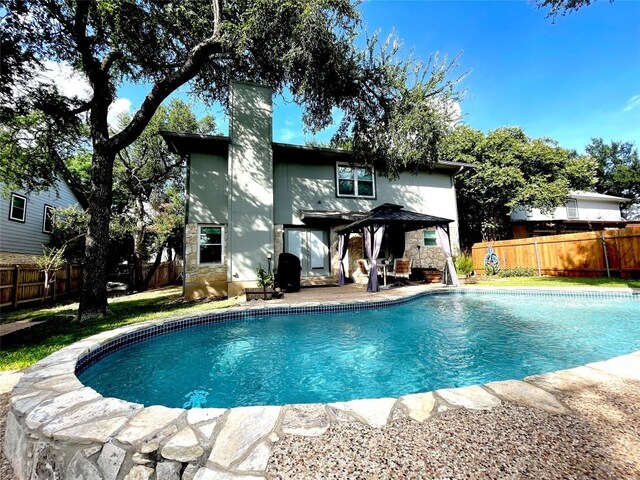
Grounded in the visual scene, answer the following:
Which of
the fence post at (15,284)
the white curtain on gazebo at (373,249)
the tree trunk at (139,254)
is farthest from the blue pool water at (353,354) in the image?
the tree trunk at (139,254)

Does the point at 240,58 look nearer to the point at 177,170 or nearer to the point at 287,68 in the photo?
the point at 287,68

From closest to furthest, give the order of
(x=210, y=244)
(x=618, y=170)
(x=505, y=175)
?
(x=210, y=244), (x=505, y=175), (x=618, y=170)

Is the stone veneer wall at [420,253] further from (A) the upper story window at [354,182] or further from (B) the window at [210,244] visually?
(B) the window at [210,244]

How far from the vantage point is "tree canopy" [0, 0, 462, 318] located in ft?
22.2

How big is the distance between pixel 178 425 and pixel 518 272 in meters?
15.4

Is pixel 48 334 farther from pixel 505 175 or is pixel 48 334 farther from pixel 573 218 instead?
pixel 573 218

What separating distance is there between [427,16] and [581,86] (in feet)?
34.1

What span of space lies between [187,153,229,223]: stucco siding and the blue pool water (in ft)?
18.8

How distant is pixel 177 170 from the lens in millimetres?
17406

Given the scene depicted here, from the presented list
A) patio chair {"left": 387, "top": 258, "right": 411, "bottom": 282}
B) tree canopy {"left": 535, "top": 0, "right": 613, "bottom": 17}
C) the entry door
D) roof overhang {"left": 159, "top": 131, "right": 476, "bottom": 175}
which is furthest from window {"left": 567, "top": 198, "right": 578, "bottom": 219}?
the entry door

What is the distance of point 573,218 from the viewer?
21.3 metres

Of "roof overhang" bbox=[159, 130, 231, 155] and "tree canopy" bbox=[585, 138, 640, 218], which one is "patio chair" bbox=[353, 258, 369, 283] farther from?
"tree canopy" bbox=[585, 138, 640, 218]

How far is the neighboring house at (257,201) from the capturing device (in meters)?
10.4

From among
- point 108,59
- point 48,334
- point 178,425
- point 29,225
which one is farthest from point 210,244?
point 29,225
